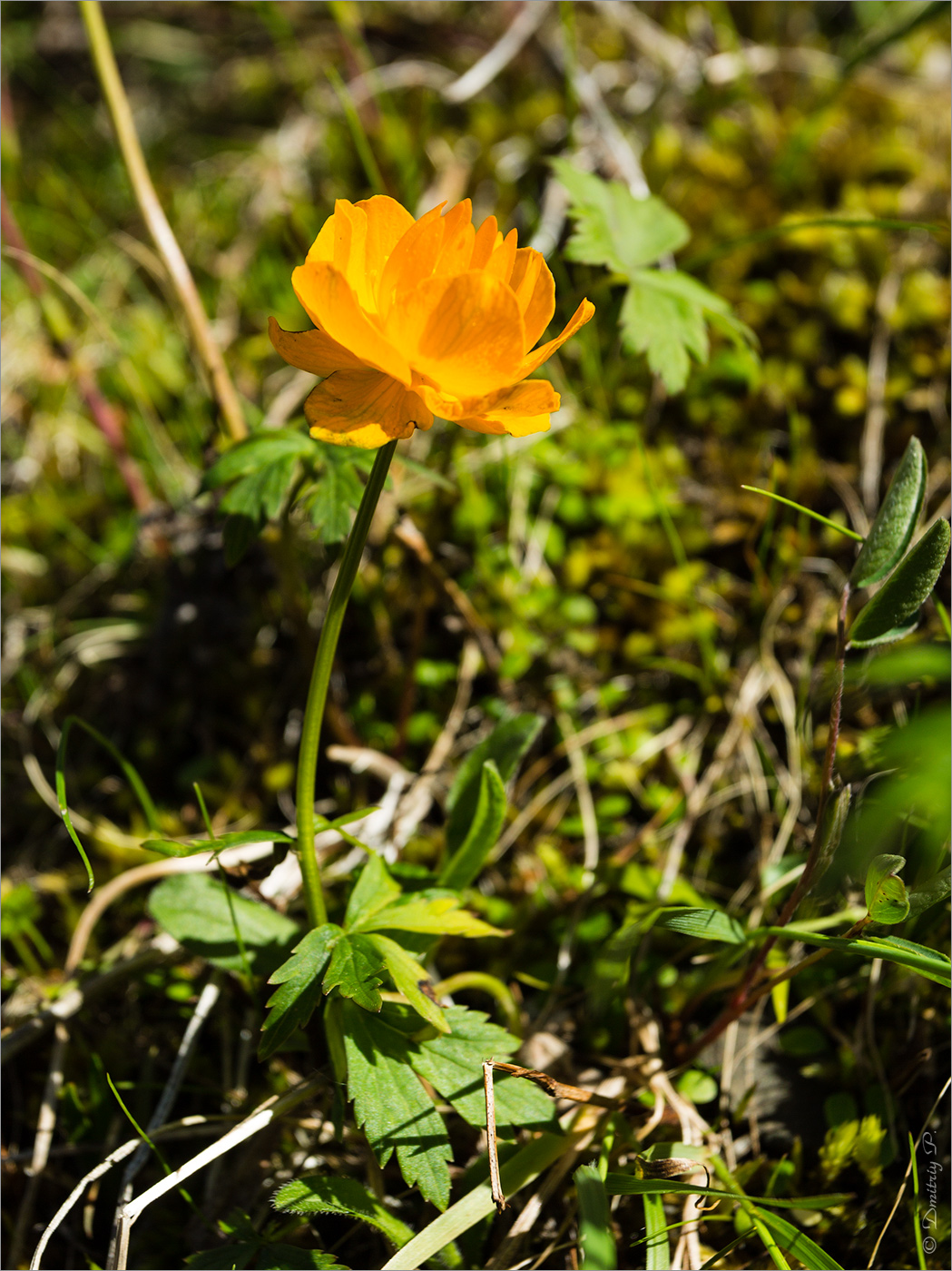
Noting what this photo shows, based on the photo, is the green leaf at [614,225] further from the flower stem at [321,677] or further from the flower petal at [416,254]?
the flower stem at [321,677]

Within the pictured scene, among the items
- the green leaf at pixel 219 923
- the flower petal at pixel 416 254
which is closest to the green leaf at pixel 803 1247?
the green leaf at pixel 219 923

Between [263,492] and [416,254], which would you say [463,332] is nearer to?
[416,254]

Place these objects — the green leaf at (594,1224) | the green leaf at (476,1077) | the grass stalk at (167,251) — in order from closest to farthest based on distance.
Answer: the green leaf at (594,1224) < the green leaf at (476,1077) < the grass stalk at (167,251)

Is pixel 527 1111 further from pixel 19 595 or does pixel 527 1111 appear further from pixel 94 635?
pixel 19 595

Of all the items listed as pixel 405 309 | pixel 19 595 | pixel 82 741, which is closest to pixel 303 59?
pixel 19 595

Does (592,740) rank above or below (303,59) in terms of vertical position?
below

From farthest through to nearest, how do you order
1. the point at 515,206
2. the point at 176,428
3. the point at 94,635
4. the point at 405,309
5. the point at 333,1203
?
the point at 515,206
the point at 176,428
the point at 94,635
the point at 333,1203
the point at 405,309

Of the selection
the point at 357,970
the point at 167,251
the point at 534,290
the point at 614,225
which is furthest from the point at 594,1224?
the point at 167,251

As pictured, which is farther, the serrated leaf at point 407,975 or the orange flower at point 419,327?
the serrated leaf at point 407,975
